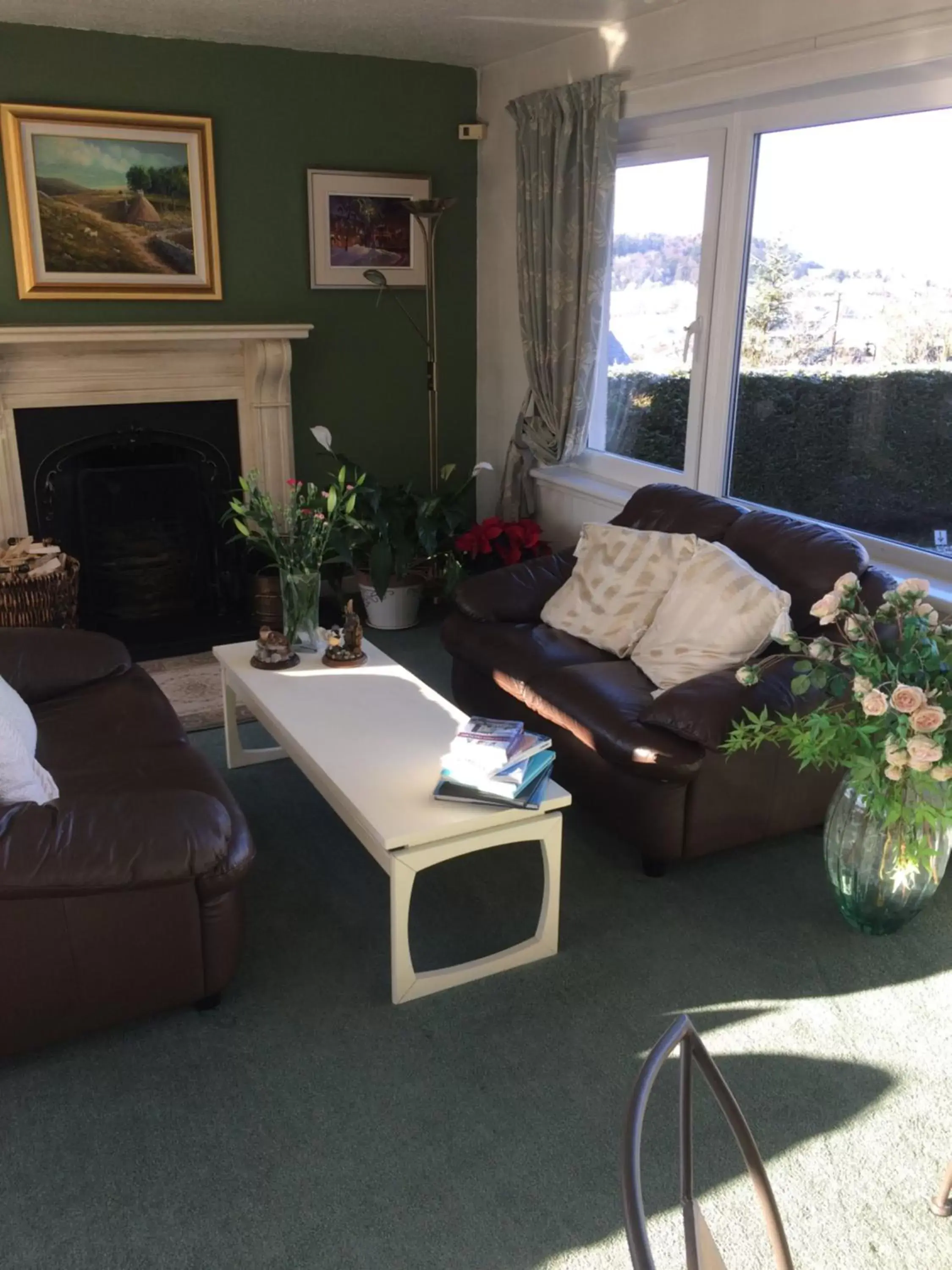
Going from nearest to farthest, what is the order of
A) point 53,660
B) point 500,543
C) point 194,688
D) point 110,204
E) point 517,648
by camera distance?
1. point 53,660
2. point 517,648
3. point 194,688
4. point 110,204
5. point 500,543

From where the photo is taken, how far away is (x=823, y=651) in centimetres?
235

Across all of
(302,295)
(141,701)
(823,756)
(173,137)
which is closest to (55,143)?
(173,137)

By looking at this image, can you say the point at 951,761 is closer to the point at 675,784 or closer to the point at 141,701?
the point at 675,784

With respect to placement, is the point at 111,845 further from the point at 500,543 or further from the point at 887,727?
the point at 500,543

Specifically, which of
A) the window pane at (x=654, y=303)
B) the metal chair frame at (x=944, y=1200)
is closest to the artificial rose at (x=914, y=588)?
the metal chair frame at (x=944, y=1200)

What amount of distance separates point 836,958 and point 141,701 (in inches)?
78.2

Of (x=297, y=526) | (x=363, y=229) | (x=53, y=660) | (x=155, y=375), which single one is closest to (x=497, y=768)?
(x=297, y=526)

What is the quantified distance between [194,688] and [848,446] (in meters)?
2.67

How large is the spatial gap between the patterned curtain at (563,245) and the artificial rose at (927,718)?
2.78 metres

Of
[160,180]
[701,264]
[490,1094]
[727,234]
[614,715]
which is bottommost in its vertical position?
[490,1094]

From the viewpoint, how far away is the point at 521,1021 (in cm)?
238

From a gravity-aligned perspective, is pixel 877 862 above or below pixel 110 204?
below

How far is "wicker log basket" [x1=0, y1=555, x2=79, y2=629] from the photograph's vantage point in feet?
13.6

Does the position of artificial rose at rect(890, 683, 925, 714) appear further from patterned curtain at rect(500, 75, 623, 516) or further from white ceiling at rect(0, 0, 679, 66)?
white ceiling at rect(0, 0, 679, 66)
